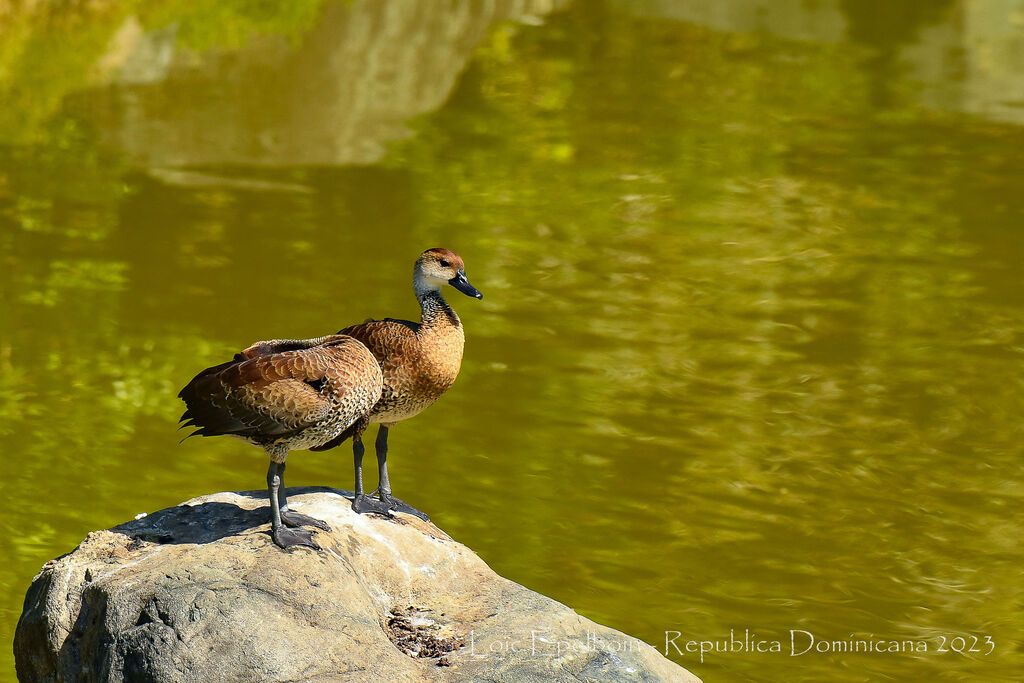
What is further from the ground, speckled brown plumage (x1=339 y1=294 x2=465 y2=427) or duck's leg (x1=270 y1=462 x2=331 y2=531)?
speckled brown plumage (x1=339 y1=294 x2=465 y2=427)

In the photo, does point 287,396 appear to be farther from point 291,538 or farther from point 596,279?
point 596,279

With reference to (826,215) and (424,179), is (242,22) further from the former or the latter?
(826,215)

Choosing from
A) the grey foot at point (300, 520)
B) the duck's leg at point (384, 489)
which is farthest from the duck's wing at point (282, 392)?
the duck's leg at point (384, 489)

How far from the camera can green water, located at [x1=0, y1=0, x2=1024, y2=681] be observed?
1096cm

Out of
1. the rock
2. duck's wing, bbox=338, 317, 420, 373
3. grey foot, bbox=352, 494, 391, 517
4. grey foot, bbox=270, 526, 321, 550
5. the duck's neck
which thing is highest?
the duck's neck

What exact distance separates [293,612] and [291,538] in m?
0.46

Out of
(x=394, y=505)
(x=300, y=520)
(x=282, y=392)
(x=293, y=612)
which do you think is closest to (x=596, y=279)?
(x=394, y=505)

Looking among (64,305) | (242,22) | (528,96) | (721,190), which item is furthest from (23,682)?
(242,22)

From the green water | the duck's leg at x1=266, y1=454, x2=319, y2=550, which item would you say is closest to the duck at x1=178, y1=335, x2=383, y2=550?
the duck's leg at x1=266, y1=454, x2=319, y2=550

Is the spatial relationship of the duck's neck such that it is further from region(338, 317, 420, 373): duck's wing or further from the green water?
the green water

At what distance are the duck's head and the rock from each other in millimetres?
1317

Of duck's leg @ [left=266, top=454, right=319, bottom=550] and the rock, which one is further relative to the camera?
duck's leg @ [left=266, top=454, right=319, bottom=550]

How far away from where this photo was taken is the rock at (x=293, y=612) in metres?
6.55

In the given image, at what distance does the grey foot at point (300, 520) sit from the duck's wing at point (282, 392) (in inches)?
17.6
